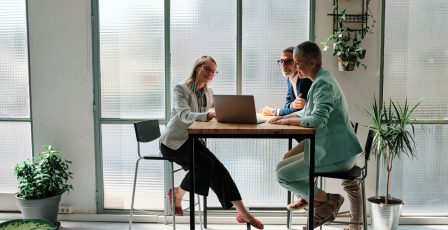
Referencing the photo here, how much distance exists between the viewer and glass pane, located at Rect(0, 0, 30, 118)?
4258mm

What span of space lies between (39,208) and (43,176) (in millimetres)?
273

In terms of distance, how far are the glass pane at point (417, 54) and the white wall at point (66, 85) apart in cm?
Answer: 267

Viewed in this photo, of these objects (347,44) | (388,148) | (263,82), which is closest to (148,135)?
(263,82)

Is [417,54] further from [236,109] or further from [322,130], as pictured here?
[236,109]

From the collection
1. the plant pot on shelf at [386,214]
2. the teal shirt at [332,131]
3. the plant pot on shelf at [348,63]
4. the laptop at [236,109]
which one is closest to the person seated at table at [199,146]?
the laptop at [236,109]

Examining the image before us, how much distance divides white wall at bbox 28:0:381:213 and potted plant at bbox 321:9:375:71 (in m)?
0.15

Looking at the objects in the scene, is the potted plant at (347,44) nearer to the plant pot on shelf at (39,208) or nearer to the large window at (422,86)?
the large window at (422,86)

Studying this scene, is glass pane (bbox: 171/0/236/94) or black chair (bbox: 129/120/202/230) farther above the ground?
glass pane (bbox: 171/0/236/94)

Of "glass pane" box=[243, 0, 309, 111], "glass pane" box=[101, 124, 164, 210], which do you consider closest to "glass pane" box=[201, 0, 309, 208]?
"glass pane" box=[243, 0, 309, 111]

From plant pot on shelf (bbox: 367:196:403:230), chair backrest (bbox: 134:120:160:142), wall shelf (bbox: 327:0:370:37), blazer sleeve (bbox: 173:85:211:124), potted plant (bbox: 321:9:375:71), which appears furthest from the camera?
wall shelf (bbox: 327:0:370:37)

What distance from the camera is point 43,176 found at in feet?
12.9

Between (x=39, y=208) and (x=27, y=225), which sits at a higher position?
(x=27, y=225)

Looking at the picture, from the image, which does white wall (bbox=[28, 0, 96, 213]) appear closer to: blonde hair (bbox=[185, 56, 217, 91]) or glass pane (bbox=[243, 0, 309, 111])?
blonde hair (bbox=[185, 56, 217, 91])

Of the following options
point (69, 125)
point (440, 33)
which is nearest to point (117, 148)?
point (69, 125)
